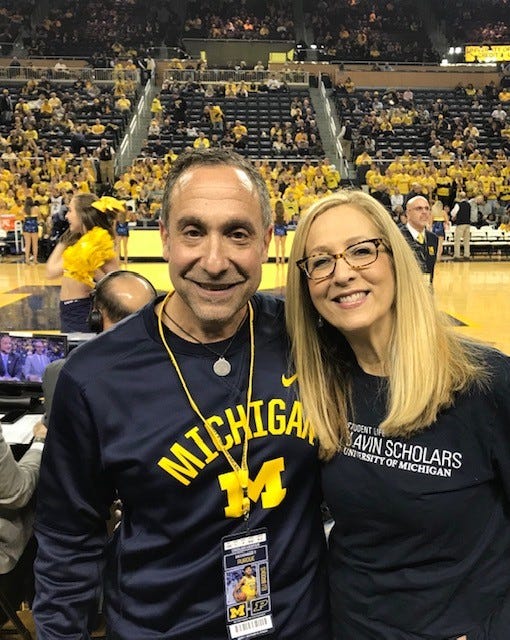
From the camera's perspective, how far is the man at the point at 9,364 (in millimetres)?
2779

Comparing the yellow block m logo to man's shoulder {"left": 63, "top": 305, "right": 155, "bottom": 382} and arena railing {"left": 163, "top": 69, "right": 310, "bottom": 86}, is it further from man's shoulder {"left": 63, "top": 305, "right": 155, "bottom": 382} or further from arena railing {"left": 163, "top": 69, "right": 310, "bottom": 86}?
arena railing {"left": 163, "top": 69, "right": 310, "bottom": 86}

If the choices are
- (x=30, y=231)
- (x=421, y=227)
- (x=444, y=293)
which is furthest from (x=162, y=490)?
Result: (x=30, y=231)

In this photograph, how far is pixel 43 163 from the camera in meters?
17.1

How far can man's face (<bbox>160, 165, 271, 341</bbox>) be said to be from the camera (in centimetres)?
128

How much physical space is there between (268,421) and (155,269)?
10.3 metres

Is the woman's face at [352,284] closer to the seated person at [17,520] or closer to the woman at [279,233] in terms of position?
the seated person at [17,520]

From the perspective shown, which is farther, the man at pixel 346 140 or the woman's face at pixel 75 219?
the man at pixel 346 140

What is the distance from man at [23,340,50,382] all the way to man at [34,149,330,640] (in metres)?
1.49

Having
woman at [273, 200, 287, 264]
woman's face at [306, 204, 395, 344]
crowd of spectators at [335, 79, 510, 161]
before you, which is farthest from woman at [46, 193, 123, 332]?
crowd of spectators at [335, 79, 510, 161]

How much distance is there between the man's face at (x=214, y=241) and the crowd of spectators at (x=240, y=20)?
3178 centimetres

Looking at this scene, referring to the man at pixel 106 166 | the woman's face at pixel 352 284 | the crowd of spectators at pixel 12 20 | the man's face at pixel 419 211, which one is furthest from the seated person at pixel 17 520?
the crowd of spectators at pixel 12 20

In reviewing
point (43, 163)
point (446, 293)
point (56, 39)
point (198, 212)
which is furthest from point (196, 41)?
point (198, 212)

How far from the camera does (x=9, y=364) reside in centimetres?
280

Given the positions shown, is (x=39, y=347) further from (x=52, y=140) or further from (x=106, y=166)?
(x=52, y=140)
